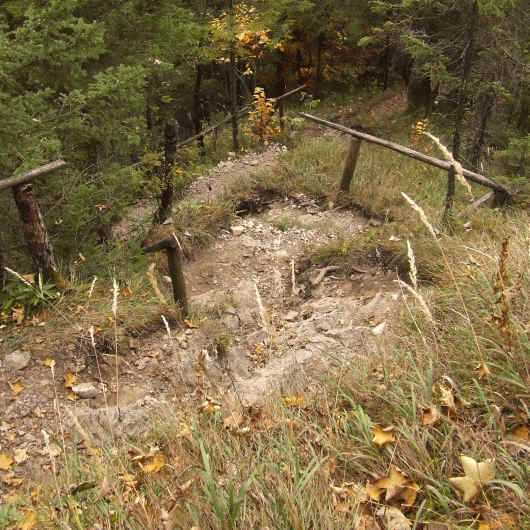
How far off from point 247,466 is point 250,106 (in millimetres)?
11686

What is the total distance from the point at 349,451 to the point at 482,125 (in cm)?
913

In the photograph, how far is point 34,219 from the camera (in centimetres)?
471

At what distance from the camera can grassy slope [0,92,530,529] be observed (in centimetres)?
157

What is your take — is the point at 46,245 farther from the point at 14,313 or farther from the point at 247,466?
the point at 247,466

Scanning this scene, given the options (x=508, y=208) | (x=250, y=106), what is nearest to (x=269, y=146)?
(x=250, y=106)

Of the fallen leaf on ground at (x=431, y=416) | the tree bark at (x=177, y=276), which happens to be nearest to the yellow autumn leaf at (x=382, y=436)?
the fallen leaf on ground at (x=431, y=416)

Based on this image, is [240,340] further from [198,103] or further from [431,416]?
[198,103]

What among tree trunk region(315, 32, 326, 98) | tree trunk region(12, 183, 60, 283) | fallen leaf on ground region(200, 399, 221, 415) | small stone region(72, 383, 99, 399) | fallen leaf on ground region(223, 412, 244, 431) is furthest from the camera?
tree trunk region(315, 32, 326, 98)

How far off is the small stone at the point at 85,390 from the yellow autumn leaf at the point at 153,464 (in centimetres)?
272

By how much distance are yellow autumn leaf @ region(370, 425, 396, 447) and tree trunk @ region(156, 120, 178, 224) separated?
20.0 ft

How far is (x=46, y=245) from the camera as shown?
495 cm

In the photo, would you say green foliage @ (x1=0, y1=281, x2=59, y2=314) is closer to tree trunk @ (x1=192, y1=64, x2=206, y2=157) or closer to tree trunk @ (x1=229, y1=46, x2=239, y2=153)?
tree trunk @ (x1=229, y1=46, x2=239, y2=153)

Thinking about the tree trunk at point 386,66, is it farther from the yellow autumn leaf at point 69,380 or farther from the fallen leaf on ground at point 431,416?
the fallen leaf on ground at point 431,416

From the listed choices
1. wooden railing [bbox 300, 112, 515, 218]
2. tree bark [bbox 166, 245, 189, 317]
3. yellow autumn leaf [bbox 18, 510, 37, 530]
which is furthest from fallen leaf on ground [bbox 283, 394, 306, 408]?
wooden railing [bbox 300, 112, 515, 218]
